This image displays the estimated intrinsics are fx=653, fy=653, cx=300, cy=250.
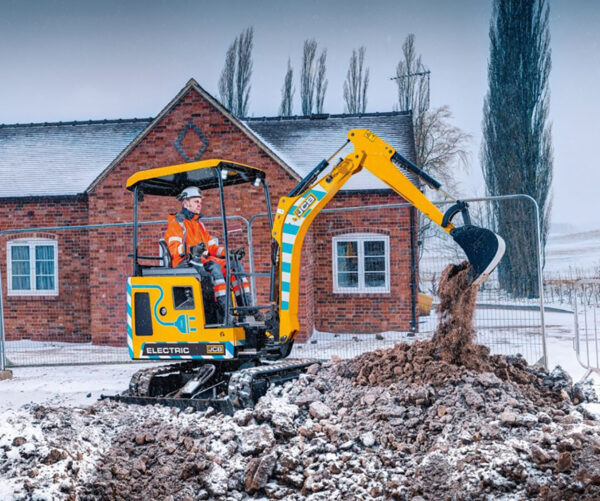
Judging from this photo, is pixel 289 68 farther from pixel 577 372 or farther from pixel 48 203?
pixel 577 372

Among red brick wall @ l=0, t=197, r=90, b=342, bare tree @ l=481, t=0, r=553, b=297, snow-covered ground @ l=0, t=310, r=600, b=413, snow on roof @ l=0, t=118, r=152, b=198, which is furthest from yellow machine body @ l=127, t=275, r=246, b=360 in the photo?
bare tree @ l=481, t=0, r=553, b=297

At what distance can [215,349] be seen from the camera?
6316mm

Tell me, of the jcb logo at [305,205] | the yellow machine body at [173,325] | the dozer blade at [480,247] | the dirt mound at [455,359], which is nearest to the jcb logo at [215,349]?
the yellow machine body at [173,325]

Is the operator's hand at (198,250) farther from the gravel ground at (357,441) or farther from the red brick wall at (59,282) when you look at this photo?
the red brick wall at (59,282)

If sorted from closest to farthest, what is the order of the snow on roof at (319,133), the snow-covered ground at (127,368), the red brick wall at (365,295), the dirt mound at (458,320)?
the dirt mound at (458,320), the snow-covered ground at (127,368), the red brick wall at (365,295), the snow on roof at (319,133)

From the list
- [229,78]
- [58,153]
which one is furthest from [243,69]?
[58,153]

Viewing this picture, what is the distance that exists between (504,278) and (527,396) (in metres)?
2.69

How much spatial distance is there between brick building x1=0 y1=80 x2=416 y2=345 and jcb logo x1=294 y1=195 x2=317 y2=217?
468cm

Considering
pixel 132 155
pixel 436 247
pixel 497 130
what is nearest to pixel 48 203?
pixel 132 155

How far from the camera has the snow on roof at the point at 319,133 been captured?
14.9 metres

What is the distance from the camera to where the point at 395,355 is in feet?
20.5

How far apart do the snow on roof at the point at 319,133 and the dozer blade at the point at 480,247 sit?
832cm

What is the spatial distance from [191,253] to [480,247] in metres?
2.67

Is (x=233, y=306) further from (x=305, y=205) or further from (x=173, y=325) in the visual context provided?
(x=305, y=205)
